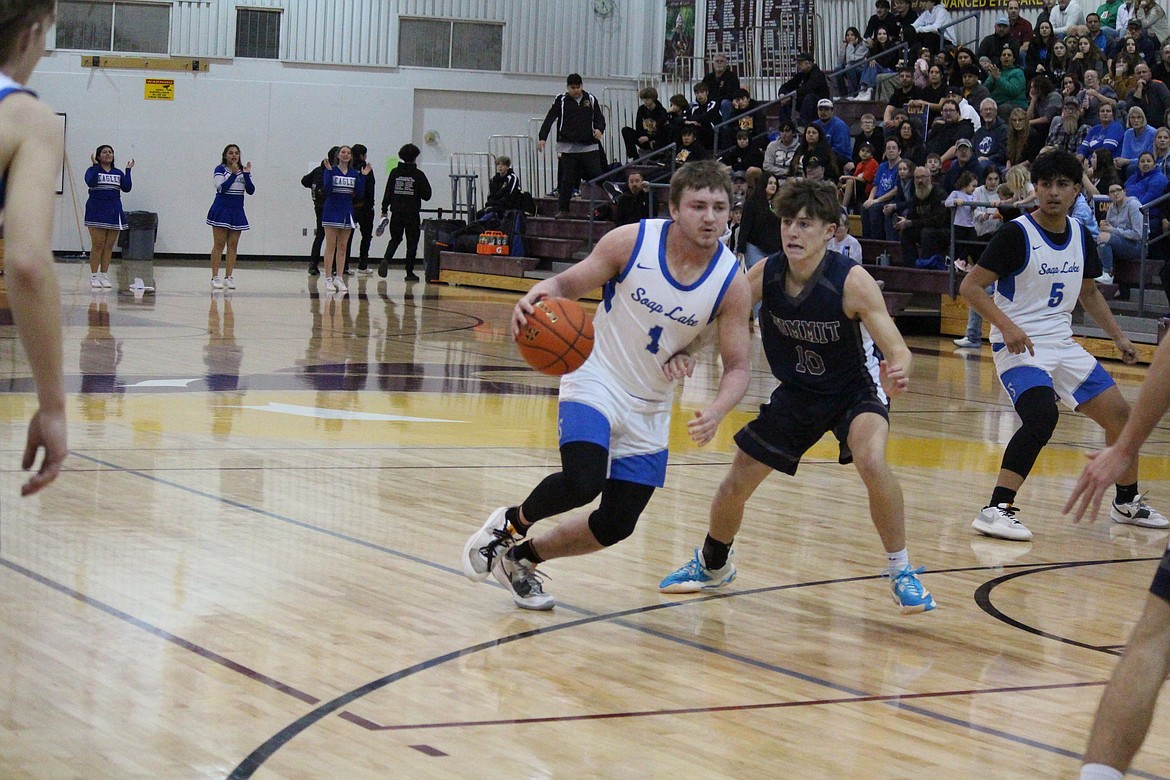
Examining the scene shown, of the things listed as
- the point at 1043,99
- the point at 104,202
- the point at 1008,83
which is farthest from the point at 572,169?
the point at 1043,99

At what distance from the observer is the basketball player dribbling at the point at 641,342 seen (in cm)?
477

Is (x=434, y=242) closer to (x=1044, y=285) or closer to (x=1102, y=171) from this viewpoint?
(x=1102, y=171)

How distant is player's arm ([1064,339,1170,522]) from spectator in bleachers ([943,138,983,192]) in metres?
13.7

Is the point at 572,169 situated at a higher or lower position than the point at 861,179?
higher

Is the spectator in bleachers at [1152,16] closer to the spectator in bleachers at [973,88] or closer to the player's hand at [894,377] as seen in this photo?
the spectator in bleachers at [973,88]

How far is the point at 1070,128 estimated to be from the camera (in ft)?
52.1

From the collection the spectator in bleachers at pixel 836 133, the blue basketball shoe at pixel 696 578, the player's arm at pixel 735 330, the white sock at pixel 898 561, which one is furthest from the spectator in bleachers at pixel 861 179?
the player's arm at pixel 735 330

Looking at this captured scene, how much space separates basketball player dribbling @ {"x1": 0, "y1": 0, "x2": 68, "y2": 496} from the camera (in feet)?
7.97

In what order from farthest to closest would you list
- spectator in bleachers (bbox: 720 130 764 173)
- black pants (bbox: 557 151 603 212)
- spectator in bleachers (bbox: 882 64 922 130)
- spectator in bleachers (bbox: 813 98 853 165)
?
black pants (bbox: 557 151 603 212), spectator in bleachers (bbox: 720 130 764 173), spectator in bleachers (bbox: 882 64 922 130), spectator in bleachers (bbox: 813 98 853 165)

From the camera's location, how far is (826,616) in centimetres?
512

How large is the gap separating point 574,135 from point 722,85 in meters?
2.28

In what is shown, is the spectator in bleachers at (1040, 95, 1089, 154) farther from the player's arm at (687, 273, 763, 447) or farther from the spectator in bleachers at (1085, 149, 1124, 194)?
the player's arm at (687, 273, 763, 447)

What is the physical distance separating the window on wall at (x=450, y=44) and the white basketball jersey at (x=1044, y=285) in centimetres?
2241

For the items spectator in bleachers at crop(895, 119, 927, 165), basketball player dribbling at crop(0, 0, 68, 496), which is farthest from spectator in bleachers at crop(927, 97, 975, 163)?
basketball player dribbling at crop(0, 0, 68, 496)
